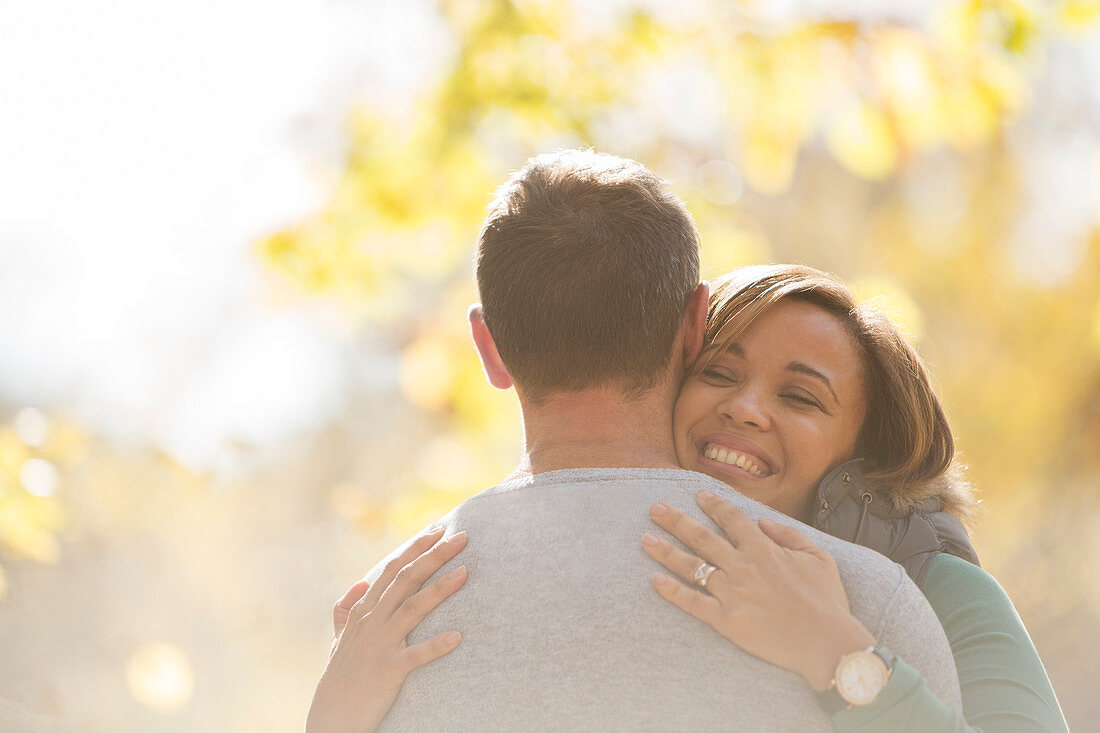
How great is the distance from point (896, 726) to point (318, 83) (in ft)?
15.3

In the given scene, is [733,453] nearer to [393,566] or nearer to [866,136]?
[393,566]

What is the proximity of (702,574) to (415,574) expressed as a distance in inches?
17.2

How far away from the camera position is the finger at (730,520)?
1.41 meters

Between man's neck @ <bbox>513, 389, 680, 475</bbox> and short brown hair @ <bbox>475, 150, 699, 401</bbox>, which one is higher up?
short brown hair @ <bbox>475, 150, 699, 401</bbox>

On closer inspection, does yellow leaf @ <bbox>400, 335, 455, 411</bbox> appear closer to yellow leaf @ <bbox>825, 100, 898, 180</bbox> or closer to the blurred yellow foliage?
the blurred yellow foliage

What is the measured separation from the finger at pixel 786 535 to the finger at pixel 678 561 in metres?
0.12

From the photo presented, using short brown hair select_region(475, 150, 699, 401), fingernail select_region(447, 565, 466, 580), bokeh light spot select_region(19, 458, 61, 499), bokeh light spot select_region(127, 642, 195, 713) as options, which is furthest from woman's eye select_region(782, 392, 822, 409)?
bokeh light spot select_region(127, 642, 195, 713)

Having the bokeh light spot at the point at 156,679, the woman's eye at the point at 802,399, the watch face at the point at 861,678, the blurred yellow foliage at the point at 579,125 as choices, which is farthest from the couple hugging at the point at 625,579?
the bokeh light spot at the point at 156,679

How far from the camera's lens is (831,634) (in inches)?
51.3

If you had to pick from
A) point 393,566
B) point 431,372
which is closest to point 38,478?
point 431,372

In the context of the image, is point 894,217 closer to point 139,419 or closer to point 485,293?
point 139,419

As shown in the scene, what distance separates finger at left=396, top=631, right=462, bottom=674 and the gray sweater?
0.05ft

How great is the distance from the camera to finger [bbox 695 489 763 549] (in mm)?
A: 1411

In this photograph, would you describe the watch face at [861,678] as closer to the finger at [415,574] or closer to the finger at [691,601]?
the finger at [691,601]
